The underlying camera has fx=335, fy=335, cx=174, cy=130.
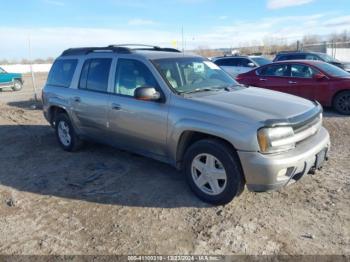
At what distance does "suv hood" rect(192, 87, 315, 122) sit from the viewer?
3.68 meters

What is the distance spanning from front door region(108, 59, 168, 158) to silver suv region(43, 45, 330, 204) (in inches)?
0.5

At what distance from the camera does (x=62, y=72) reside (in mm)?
6316

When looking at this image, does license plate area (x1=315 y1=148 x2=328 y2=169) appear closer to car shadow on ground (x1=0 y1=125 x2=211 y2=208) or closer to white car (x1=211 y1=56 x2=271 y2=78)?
car shadow on ground (x1=0 y1=125 x2=211 y2=208)

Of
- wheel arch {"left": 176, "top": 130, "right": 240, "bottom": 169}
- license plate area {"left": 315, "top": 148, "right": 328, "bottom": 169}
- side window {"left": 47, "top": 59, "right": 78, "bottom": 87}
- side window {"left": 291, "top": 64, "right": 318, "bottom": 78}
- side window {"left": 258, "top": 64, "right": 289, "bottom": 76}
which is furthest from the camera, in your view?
side window {"left": 258, "top": 64, "right": 289, "bottom": 76}

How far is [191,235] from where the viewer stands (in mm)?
3484

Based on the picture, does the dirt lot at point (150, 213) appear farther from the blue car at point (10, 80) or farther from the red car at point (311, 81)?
the blue car at point (10, 80)

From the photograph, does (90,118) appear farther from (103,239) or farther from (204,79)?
(103,239)

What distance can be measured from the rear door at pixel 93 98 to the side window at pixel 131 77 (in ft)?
0.86

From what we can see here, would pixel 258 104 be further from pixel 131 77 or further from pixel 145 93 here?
pixel 131 77

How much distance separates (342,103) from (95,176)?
691cm

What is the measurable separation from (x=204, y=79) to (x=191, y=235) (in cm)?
228

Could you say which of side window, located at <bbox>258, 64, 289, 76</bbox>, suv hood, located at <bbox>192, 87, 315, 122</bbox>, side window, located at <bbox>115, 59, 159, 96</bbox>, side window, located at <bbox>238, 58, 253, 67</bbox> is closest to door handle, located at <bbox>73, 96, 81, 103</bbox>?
side window, located at <bbox>115, 59, 159, 96</bbox>

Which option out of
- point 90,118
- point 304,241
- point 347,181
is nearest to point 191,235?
point 304,241

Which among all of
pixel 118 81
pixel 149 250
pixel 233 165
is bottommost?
pixel 149 250
